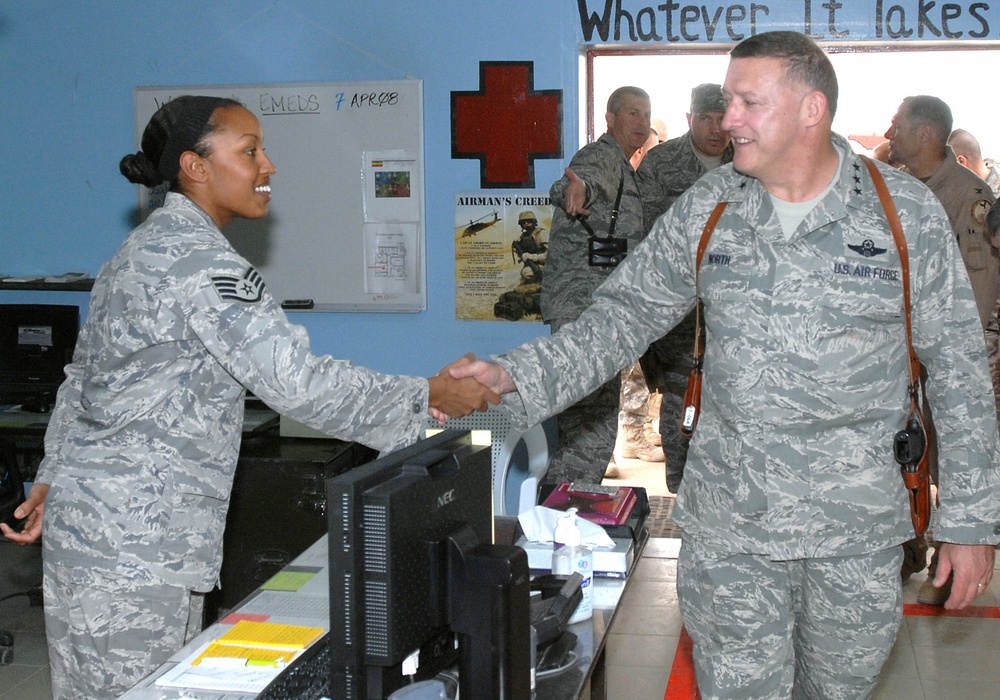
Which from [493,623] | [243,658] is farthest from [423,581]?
[243,658]

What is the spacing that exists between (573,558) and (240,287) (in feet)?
2.82

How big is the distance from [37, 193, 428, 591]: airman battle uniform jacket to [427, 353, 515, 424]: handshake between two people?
32cm

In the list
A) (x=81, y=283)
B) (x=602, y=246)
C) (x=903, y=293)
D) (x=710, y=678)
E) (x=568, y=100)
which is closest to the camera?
(x=903, y=293)

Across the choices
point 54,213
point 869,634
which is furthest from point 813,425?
point 54,213

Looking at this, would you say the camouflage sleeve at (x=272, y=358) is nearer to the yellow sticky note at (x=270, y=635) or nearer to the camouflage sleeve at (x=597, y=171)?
the yellow sticky note at (x=270, y=635)

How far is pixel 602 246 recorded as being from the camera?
4.57 m

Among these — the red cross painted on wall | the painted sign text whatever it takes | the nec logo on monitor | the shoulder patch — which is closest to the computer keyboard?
the nec logo on monitor

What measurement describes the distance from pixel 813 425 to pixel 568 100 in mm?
3047

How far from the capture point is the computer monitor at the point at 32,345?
4.88 m

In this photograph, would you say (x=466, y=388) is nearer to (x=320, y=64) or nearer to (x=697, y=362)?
(x=697, y=362)

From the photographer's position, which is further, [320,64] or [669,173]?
[320,64]

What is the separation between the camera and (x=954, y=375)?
212cm

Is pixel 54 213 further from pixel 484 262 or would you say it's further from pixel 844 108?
pixel 844 108

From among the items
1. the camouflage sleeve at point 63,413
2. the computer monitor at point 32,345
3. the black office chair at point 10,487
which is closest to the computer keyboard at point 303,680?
the camouflage sleeve at point 63,413
